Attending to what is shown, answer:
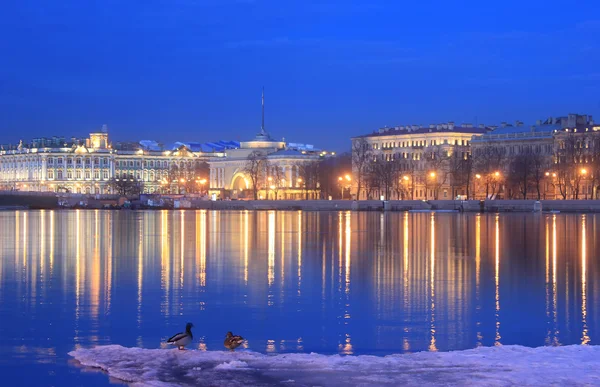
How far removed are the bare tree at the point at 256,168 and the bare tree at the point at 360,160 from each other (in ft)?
42.6

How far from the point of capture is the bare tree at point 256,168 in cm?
13438

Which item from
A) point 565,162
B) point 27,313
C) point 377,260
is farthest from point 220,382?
point 565,162

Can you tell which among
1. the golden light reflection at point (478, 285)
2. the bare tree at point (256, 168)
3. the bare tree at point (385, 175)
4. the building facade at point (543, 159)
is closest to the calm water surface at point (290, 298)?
the golden light reflection at point (478, 285)

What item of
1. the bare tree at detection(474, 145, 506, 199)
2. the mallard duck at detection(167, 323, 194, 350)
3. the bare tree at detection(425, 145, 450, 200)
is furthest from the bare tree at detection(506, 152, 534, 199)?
the mallard duck at detection(167, 323, 194, 350)

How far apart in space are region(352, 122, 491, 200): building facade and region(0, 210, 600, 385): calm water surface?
7673cm

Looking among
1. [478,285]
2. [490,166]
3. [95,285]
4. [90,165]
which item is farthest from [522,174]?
[90,165]

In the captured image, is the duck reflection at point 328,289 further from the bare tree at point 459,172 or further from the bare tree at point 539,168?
the bare tree at point 459,172

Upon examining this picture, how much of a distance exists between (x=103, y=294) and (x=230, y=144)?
181m

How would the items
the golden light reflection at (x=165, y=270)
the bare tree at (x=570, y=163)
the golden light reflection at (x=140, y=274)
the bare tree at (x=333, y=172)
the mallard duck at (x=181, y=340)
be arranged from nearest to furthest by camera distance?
1. the mallard duck at (x=181, y=340)
2. the golden light reflection at (x=140, y=274)
3. the golden light reflection at (x=165, y=270)
4. the bare tree at (x=570, y=163)
5. the bare tree at (x=333, y=172)

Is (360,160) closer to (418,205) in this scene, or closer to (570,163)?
(570,163)

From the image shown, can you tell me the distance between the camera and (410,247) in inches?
1297

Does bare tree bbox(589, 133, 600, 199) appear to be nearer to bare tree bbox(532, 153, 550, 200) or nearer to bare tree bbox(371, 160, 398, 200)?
bare tree bbox(532, 153, 550, 200)

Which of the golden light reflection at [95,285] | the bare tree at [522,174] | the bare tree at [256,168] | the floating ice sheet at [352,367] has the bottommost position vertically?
the floating ice sheet at [352,367]

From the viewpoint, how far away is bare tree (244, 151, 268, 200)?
134 m
